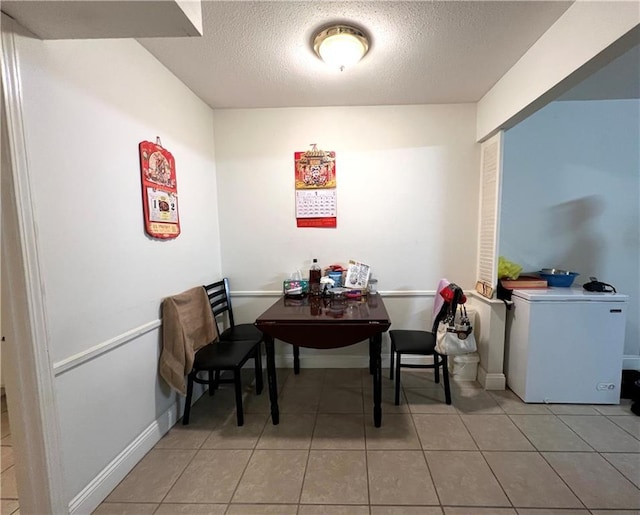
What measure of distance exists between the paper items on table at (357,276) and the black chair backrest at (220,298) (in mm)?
1086

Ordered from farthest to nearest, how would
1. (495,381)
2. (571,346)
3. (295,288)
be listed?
(295,288) < (495,381) < (571,346)

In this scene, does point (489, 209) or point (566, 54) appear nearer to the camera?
point (566, 54)

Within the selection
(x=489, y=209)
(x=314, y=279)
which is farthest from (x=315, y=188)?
(x=489, y=209)

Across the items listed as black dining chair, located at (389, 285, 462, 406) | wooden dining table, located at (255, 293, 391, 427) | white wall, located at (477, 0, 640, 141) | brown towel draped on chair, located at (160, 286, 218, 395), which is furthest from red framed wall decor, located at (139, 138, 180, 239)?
white wall, located at (477, 0, 640, 141)

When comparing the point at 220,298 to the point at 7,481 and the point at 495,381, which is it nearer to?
the point at 7,481

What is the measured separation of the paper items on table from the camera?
2428mm

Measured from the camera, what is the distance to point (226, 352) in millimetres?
1967

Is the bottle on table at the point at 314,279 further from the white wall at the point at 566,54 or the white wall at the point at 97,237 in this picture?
the white wall at the point at 566,54

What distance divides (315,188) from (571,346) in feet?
7.62

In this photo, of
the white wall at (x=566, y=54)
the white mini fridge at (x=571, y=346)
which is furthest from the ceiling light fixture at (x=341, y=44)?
the white mini fridge at (x=571, y=346)

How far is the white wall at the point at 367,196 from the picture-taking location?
2.50 m

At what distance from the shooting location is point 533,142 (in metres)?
2.44

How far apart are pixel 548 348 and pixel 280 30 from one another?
2735mm

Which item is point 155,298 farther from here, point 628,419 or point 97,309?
point 628,419
